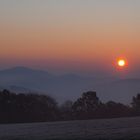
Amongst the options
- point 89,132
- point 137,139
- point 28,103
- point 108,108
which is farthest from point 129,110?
point 137,139

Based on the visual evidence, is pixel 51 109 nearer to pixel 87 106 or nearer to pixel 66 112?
pixel 66 112

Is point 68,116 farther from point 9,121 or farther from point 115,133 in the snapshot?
point 115,133

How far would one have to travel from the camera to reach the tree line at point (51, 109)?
58.1m

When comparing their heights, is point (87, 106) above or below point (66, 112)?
above

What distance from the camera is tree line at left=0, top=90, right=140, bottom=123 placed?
191 feet

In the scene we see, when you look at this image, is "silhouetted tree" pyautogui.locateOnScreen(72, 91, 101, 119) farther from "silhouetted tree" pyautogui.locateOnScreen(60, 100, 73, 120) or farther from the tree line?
"silhouetted tree" pyautogui.locateOnScreen(60, 100, 73, 120)

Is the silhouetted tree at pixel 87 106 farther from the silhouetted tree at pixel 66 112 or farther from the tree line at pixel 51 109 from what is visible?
the silhouetted tree at pixel 66 112

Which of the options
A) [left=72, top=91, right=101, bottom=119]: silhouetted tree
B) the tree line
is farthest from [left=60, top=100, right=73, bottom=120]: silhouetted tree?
[left=72, top=91, right=101, bottom=119]: silhouetted tree

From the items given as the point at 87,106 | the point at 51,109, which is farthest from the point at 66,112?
the point at 87,106

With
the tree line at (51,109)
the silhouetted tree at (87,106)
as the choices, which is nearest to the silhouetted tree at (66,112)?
the tree line at (51,109)

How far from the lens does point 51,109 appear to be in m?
63.3

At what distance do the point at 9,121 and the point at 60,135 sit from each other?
28193 mm

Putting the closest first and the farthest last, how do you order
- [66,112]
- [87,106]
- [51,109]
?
1. [51,109]
2. [66,112]
3. [87,106]

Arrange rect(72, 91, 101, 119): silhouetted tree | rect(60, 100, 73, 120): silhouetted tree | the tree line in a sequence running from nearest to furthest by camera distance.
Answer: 1. the tree line
2. rect(72, 91, 101, 119): silhouetted tree
3. rect(60, 100, 73, 120): silhouetted tree
